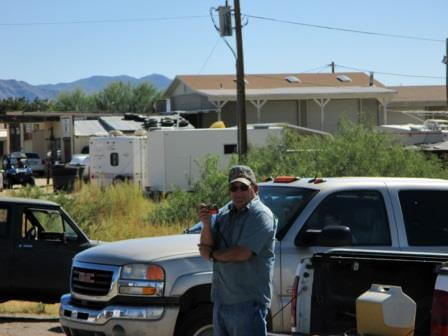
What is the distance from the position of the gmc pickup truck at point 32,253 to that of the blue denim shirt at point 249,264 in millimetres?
5799

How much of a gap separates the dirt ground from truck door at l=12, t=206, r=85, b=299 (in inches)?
13.7

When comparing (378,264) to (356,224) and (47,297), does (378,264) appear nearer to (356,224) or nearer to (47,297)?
(356,224)

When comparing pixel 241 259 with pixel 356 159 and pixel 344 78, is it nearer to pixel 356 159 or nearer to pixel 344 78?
pixel 356 159

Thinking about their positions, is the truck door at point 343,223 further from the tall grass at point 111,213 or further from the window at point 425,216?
the tall grass at point 111,213

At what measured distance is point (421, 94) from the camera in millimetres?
65250

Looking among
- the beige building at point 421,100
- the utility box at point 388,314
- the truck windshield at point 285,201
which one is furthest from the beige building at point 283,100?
the utility box at point 388,314

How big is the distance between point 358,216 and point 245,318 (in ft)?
7.23

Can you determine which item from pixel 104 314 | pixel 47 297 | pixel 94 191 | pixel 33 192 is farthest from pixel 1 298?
pixel 94 191

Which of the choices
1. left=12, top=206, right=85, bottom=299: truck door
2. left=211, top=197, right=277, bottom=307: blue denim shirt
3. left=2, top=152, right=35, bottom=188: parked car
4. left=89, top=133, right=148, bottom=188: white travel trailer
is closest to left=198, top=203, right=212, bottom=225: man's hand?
left=211, top=197, right=277, bottom=307: blue denim shirt

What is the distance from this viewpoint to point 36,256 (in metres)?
10.9

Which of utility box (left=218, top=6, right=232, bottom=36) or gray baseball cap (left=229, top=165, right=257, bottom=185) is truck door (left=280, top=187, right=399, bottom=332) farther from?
utility box (left=218, top=6, right=232, bottom=36)

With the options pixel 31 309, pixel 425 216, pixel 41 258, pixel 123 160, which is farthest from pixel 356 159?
pixel 123 160

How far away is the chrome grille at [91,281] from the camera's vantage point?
6965 millimetres

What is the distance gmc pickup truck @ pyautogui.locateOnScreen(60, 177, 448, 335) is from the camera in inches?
266
